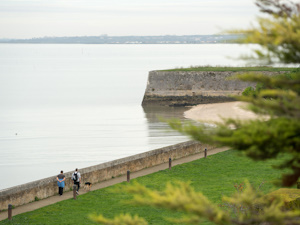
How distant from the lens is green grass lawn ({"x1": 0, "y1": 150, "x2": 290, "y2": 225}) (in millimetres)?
17406

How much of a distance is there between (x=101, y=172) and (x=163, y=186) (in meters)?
2.54

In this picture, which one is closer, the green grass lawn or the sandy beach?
the green grass lawn

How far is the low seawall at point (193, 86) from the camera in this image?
64.0 metres

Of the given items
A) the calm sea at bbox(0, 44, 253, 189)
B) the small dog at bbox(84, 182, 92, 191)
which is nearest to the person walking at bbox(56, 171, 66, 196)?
the small dog at bbox(84, 182, 92, 191)

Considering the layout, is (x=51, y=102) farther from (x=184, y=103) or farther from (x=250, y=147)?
(x=250, y=147)

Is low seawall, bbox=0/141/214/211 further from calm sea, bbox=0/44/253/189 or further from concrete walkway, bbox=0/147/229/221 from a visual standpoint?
calm sea, bbox=0/44/253/189

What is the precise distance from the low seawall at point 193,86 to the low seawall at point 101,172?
35.0 metres

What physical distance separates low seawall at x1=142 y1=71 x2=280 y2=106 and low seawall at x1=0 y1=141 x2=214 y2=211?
3498 centimetres

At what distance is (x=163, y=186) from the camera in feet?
70.3

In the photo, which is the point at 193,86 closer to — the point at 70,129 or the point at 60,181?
the point at 70,129

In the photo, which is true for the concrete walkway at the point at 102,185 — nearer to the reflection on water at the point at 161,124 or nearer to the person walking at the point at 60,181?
the person walking at the point at 60,181

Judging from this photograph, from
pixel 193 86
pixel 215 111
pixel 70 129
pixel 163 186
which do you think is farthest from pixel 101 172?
pixel 193 86

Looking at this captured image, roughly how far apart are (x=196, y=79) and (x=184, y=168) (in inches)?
1581

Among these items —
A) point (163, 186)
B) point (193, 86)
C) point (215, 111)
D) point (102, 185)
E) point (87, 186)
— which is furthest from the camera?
point (193, 86)
